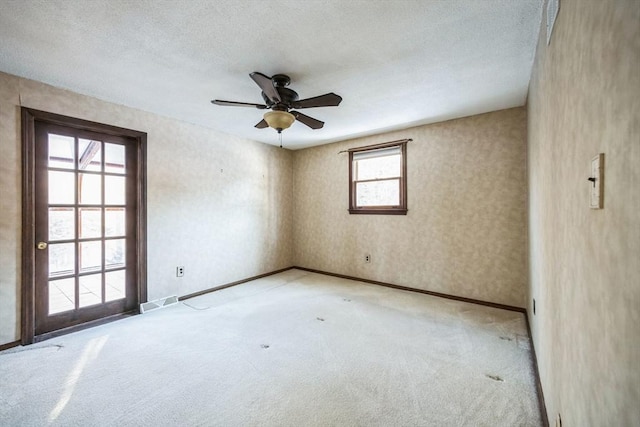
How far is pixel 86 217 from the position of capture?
10.1ft

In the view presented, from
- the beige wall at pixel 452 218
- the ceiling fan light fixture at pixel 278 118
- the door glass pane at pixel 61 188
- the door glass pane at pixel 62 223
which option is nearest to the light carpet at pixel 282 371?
the beige wall at pixel 452 218

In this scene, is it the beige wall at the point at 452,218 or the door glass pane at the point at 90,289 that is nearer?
the door glass pane at the point at 90,289

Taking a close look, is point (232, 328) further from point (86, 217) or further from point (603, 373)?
point (603, 373)

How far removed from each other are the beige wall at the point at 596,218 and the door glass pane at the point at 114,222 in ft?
13.3

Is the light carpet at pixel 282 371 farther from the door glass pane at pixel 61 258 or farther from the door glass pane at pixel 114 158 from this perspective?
the door glass pane at pixel 114 158

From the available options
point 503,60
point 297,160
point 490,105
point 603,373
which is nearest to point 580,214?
point 603,373

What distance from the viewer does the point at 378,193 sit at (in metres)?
4.61

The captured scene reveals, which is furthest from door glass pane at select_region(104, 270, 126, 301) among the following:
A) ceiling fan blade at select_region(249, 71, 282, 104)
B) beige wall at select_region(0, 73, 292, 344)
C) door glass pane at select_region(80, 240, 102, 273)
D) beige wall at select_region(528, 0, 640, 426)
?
beige wall at select_region(528, 0, 640, 426)

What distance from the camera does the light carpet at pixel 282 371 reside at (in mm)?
1727

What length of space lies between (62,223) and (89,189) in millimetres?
436

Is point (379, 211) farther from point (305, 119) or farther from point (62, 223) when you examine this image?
point (62, 223)

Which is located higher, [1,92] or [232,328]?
[1,92]

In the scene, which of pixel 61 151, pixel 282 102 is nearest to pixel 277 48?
pixel 282 102

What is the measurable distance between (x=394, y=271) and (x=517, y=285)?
158 centimetres
